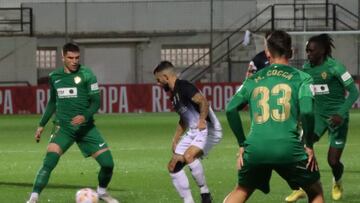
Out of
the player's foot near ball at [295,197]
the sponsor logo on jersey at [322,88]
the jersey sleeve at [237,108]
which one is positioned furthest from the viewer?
the sponsor logo on jersey at [322,88]

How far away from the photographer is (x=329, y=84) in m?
13.4

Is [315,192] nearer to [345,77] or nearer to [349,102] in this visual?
[349,102]

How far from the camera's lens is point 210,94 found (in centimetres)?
3675

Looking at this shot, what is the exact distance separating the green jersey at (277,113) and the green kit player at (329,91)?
4.03m

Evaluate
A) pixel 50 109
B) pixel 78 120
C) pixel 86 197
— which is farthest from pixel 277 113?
pixel 50 109

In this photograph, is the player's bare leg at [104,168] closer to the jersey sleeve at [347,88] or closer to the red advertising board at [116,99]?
the jersey sleeve at [347,88]

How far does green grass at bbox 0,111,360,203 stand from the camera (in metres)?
13.6

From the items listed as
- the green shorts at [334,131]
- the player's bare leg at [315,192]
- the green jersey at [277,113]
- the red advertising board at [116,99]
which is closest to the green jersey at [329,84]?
the green shorts at [334,131]

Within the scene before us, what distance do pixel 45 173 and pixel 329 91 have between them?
4.02 m

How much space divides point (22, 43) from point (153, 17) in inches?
229

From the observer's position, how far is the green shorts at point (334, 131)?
43.5 feet

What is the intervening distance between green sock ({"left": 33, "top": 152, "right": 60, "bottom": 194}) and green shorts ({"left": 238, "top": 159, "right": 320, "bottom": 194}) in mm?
4179

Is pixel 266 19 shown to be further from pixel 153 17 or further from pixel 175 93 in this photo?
pixel 175 93

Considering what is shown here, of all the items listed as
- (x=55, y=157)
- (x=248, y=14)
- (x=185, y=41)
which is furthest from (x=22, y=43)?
(x=55, y=157)
